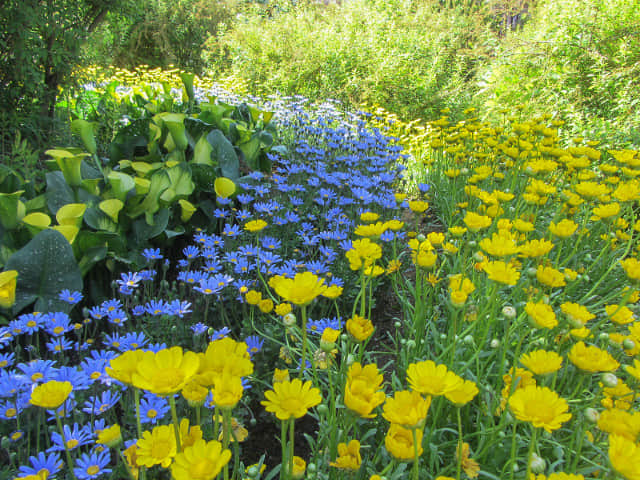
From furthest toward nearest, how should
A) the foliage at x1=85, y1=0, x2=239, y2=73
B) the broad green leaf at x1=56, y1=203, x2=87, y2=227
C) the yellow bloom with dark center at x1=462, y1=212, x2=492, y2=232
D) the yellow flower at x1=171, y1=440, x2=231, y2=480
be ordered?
the foliage at x1=85, y1=0, x2=239, y2=73 → the broad green leaf at x1=56, y1=203, x2=87, y2=227 → the yellow bloom with dark center at x1=462, y1=212, x2=492, y2=232 → the yellow flower at x1=171, y1=440, x2=231, y2=480

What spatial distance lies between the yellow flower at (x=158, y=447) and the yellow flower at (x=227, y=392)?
0.13 meters

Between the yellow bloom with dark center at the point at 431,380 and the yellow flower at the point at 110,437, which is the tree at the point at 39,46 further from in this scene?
the yellow bloom with dark center at the point at 431,380

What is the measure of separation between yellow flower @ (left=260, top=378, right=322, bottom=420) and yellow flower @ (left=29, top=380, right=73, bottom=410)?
363mm

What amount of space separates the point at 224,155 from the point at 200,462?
2371 mm

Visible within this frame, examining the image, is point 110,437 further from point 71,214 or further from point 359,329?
point 71,214

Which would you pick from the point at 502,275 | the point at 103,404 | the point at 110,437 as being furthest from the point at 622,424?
the point at 103,404

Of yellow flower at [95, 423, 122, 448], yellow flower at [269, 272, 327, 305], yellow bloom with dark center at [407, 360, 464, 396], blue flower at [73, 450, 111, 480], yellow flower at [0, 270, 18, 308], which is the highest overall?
yellow flower at [269, 272, 327, 305]

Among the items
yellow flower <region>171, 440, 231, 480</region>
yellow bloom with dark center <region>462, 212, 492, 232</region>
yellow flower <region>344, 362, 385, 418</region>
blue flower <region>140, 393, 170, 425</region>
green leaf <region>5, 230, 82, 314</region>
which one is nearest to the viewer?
yellow flower <region>171, 440, 231, 480</region>

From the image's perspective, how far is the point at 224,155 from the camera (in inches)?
107

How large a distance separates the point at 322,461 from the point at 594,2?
5761 millimetres

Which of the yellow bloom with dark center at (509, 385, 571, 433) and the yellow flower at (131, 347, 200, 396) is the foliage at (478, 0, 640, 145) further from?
the yellow flower at (131, 347, 200, 396)

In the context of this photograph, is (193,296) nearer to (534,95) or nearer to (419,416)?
(419,416)

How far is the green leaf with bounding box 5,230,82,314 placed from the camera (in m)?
1.65

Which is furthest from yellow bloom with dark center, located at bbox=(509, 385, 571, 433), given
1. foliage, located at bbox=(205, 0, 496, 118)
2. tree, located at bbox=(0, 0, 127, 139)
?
foliage, located at bbox=(205, 0, 496, 118)
